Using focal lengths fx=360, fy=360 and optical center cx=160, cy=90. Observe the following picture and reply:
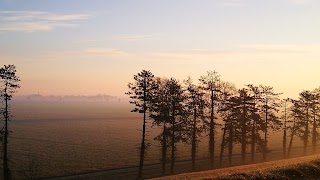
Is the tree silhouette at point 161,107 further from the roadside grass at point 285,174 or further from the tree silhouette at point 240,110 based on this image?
the roadside grass at point 285,174

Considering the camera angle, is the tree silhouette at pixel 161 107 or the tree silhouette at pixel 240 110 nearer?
the tree silhouette at pixel 161 107

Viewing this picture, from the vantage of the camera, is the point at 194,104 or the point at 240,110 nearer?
the point at 194,104

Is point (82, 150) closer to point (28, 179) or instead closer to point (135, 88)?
point (28, 179)

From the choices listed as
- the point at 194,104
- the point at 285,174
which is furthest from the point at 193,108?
the point at 285,174

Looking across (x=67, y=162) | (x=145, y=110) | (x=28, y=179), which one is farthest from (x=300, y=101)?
(x=28, y=179)

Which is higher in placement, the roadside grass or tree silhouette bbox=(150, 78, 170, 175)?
tree silhouette bbox=(150, 78, 170, 175)

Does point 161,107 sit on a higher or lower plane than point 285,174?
higher

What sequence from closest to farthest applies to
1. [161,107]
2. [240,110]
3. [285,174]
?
[285,174] < [161,107] < [240,110]

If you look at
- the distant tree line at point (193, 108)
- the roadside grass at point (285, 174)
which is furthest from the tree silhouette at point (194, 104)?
the roadside grass at point (285, 174)

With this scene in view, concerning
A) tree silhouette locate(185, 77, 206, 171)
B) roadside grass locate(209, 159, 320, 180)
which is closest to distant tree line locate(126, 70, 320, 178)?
tree silhouette locate(185, 77, 206, 171)

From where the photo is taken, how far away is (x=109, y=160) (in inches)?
2613

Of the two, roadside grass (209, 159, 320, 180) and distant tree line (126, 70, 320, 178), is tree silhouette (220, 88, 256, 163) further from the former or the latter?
roadside grass (209, 159, 320, 180)

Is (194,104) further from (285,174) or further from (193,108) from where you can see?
(285,174)

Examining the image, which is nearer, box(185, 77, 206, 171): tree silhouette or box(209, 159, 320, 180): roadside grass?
box(209, 159, 320, 180): roadside grass
